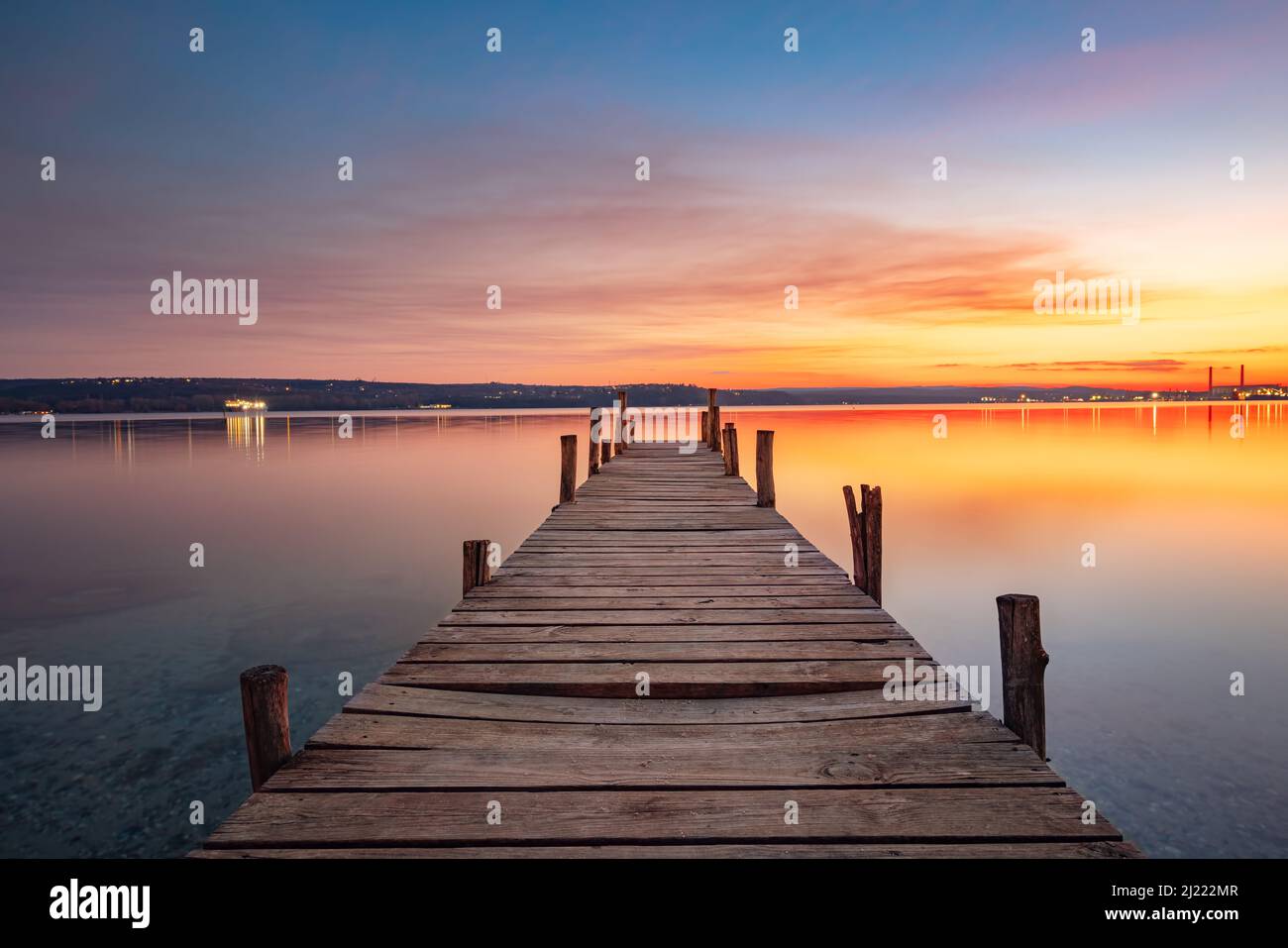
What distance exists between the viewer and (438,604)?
13414 millimetres

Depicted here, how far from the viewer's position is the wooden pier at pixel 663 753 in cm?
257

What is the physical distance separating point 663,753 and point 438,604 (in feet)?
36.1

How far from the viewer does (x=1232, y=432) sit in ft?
185

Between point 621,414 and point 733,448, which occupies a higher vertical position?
point 621,414

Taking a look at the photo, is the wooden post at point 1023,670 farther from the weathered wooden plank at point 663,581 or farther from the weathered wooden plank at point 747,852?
the weathered wooden plank at point 663,581

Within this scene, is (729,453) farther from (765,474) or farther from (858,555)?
(858,555)

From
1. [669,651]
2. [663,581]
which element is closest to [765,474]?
[663,581]

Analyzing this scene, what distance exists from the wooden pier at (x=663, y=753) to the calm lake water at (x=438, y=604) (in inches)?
137

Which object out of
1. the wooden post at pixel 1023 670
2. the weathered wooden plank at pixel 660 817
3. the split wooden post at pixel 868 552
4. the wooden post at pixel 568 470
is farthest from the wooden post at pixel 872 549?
the wooden post at pixel 568 470

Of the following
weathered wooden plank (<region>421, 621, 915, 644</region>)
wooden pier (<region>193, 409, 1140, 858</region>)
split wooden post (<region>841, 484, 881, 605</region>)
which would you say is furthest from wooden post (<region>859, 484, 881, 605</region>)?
weathered wooden plank (<region>421, 621, 915, 644</region>)

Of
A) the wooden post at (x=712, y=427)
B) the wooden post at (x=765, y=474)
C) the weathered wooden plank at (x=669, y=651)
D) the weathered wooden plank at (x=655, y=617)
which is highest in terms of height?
the wooden post at (x=712, y=427)

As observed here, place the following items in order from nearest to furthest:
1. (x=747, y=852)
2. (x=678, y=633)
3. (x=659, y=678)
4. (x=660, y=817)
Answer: (x=747, y=852)
(x=660, y=817)
(x=659, y=678)
(x=678, y=633)
